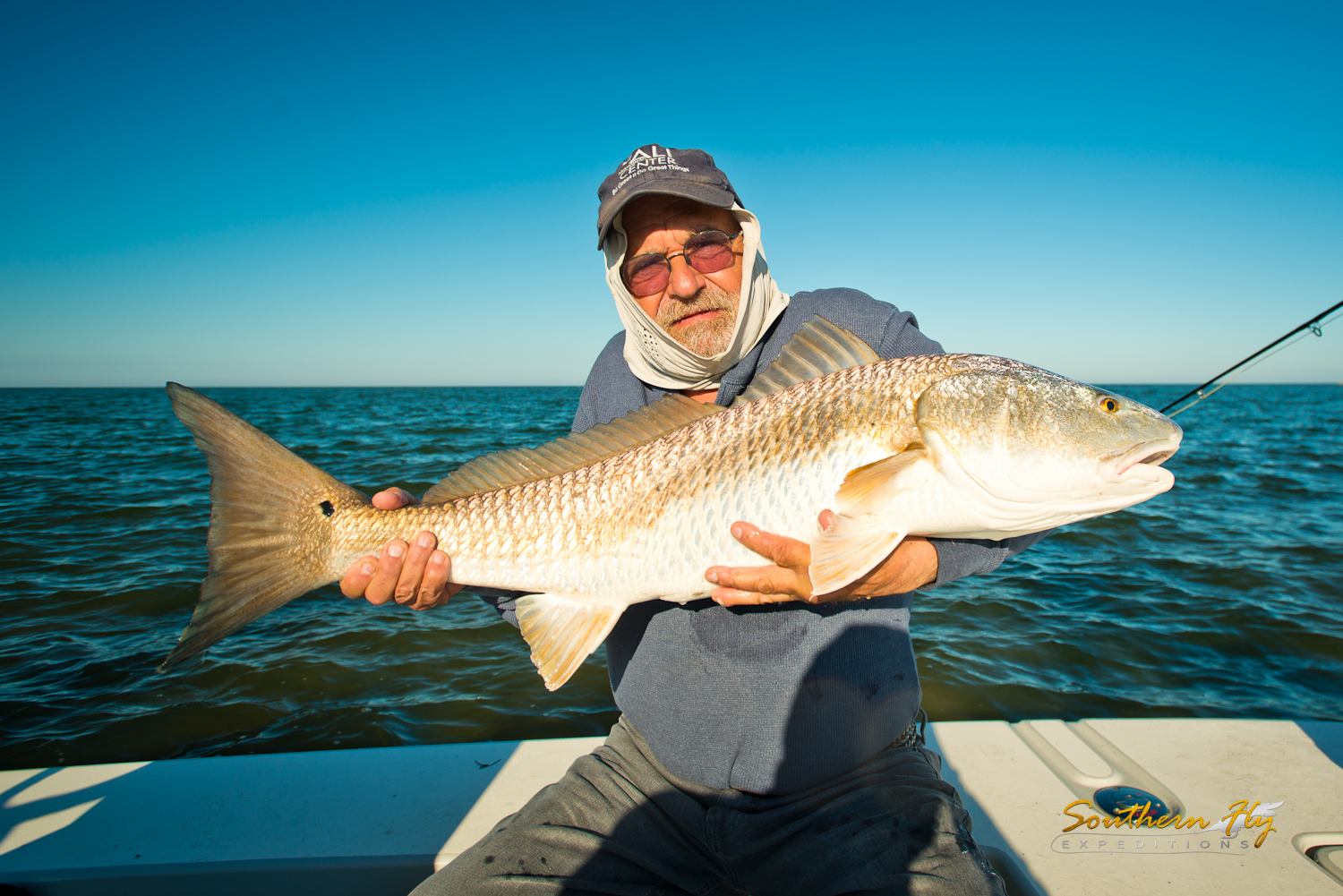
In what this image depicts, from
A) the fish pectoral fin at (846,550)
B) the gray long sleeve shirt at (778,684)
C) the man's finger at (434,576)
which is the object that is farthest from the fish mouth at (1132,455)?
the man's finger at (434,576)

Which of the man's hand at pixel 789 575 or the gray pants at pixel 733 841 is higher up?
the man's hand at pixel 789 575

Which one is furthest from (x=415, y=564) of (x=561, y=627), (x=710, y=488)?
(x=710, y=488)

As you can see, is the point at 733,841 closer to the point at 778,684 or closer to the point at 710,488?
the point at 778,684

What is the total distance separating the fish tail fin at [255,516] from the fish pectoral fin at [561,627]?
0.81m

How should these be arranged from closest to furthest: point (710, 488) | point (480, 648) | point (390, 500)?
1. point (710, 488)
2. point (390, 500)
3. point (480, 648)

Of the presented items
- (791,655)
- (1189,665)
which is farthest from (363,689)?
(1189,665)

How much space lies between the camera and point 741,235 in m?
3.22

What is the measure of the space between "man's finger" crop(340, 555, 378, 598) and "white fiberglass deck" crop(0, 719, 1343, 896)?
Answer: 1.06 m

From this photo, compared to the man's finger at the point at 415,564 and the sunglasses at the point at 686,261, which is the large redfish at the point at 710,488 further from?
the sunglasses at the point at 686,261

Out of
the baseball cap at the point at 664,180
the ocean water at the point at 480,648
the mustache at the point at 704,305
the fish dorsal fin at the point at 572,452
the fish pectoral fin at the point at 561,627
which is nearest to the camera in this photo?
the fish pectoral fin at the point at 561,627

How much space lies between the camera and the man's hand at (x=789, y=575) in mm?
2135

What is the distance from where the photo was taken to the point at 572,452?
8.93 feet

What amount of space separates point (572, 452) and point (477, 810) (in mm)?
1680

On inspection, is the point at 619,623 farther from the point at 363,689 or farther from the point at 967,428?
the point at 363,689
